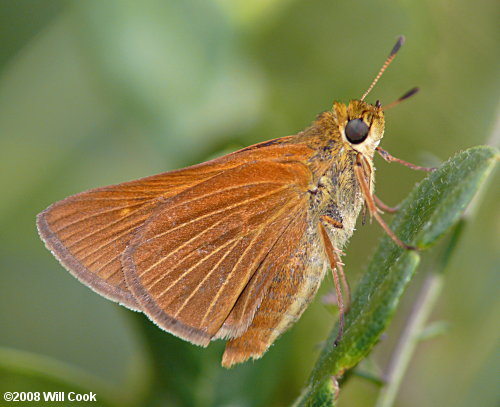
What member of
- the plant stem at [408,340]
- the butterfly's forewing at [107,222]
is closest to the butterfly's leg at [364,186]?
the plant stem at [408,340]

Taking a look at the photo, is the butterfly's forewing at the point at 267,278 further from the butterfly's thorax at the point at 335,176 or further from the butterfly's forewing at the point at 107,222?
the butterfly's forewing at the point at 107,222

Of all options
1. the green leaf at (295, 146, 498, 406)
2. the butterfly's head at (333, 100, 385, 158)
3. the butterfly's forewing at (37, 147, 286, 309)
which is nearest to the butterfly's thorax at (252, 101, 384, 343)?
the butterfly's head at (333, 100, 385, 158)

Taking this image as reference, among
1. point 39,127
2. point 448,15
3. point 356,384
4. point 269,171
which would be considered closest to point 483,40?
point 448,15

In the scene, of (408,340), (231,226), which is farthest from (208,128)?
(408,340)

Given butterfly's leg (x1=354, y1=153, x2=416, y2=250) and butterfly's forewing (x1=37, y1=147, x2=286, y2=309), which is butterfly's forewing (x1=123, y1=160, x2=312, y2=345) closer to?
butterfly's forewing (x1=37, y1=147, x2=286, y2=309)

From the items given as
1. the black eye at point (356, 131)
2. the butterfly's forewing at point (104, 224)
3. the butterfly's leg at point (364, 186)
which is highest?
the black eye at point (356, 131)

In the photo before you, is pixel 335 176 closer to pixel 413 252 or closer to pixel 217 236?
pixel 217 236

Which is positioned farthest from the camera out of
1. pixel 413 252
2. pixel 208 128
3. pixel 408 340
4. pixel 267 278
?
pixel 208 128
